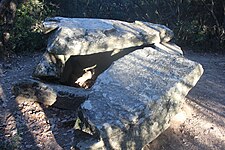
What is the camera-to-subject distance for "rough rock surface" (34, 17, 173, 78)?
5.50 m

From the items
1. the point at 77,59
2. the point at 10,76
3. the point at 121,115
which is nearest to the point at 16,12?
the point at 10,76

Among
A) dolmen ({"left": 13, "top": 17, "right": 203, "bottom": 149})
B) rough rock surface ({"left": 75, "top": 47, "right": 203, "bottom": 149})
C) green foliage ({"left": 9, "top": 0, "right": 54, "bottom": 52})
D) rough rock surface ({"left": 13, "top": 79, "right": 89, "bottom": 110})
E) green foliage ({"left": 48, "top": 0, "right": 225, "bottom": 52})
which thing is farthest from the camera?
green foliage ({"left": 48, "top": 0, "right": 225, "bottom": 52})

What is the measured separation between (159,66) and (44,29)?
2499 mm

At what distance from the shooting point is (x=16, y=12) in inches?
313

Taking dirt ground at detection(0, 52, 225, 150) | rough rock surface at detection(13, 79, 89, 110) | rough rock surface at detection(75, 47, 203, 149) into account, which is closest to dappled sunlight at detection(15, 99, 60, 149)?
dirt ground at detection(0, 52, 225, 150)

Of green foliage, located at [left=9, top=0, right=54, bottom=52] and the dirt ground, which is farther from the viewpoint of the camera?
green foliage, located at [left=9, top=0, right=54, bottom=52]

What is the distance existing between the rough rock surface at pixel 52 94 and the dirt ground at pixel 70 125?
134 millimetres

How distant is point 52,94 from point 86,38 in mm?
1257

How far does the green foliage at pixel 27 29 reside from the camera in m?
7.86

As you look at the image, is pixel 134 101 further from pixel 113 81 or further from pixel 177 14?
pixel 177 14

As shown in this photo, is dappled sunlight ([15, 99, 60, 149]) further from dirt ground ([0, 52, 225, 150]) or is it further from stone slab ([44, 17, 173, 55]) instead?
stone slab ([44, 17, 173, 55])

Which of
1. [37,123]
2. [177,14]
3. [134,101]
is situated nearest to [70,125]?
[37,123]

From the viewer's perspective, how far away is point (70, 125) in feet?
16.1

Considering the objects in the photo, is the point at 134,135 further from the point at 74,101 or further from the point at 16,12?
the point at 16,12
